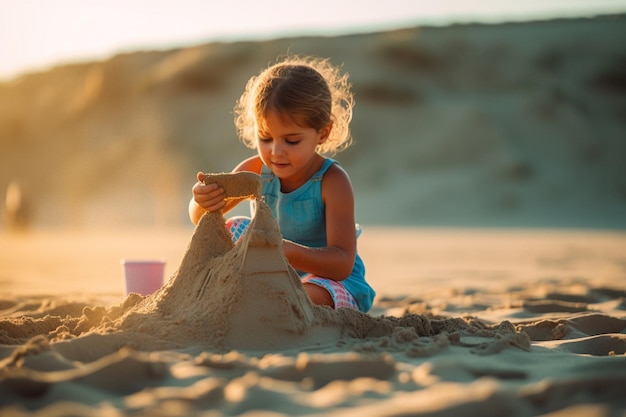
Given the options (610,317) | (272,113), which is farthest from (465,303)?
(272,113)

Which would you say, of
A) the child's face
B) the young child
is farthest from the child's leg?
the child's face

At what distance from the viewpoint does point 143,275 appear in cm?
368

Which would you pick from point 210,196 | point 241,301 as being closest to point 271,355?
point 241,301

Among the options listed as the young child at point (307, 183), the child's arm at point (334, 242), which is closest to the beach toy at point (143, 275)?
the young child at point (307, 183)

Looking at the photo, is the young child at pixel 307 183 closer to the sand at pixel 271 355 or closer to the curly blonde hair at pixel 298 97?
the curly blonde hair at pixel 298 97

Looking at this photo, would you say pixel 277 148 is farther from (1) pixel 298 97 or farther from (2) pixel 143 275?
(2) pixel 143 275

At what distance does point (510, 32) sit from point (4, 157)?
26.1 m

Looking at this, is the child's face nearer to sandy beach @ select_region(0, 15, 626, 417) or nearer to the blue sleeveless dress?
the blue sleeveless dress

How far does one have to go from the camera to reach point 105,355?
7.39 feet

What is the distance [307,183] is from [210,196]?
1.99 feet

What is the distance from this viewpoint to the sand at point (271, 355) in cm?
176

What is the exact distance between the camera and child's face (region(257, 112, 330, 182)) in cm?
310

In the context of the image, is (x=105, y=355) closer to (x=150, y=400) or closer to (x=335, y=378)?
(x=150, y=400)

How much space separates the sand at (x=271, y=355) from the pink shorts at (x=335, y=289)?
0.27m
